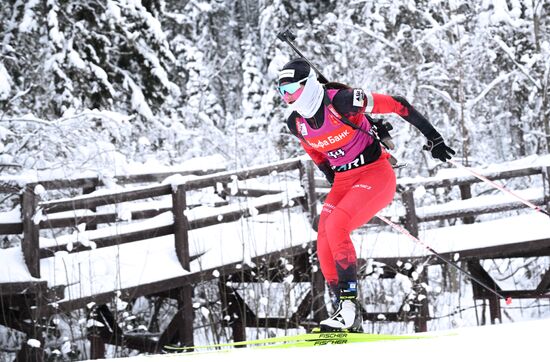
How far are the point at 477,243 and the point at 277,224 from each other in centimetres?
273

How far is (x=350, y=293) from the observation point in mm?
5066

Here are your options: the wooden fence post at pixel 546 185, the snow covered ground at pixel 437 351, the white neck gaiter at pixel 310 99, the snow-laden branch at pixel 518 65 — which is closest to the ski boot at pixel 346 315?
the snow covered ground at pixel 437 351

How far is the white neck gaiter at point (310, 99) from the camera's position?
5082 mm

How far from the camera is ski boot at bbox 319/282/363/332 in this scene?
498 centimetres

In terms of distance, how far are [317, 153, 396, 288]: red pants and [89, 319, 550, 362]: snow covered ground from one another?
1194 millimetres

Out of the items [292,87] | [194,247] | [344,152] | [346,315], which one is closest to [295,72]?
[292,87]

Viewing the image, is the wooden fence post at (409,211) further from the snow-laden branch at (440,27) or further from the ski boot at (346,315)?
the snow-laden branch at (440,27)

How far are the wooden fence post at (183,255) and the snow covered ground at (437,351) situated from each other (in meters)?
3.69

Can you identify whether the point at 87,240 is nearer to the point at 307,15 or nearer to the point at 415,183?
the point at 415,183

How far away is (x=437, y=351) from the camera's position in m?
3.37

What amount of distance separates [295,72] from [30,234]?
3.04 meters

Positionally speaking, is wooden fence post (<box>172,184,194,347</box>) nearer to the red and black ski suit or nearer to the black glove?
the red and black ski suit

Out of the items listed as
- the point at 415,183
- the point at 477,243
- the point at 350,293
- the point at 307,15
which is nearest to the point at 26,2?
the point at 415,183

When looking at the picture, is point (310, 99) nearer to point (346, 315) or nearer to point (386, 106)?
point (386, 106)
